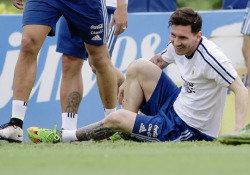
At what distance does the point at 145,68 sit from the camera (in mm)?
4871

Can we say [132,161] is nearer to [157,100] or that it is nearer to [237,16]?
[157,100]

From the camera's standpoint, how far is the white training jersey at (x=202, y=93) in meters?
4.46

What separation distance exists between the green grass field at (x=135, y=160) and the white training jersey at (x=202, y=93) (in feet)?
1.94

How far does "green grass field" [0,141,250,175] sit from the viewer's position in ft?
8.76

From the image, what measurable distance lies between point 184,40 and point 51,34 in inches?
40.8

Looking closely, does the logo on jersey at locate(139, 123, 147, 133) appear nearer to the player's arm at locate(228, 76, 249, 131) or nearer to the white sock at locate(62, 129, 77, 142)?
the white sock at locate(62, 129, 77, 142)

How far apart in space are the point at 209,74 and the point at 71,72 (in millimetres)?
1302

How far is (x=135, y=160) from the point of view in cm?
308

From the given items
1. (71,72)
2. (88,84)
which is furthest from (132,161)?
(88,84)

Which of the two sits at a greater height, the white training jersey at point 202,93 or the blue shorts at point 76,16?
the blue shorts at point 76,16

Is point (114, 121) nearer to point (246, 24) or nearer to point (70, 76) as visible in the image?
point (70, 76)

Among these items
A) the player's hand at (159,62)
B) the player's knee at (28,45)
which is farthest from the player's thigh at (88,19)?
the player's hand at (159,62)

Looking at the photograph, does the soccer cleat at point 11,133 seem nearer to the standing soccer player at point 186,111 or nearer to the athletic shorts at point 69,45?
the standing soccer player at point 186,111

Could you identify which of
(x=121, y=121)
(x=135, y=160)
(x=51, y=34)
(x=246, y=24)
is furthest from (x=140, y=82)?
(x=246, y=24)
